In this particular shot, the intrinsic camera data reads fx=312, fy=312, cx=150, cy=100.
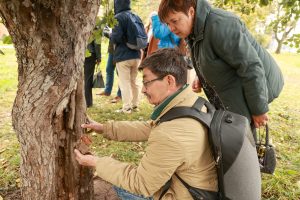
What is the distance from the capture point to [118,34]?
4.62 m

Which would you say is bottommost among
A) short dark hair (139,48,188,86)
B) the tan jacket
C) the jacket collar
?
the tan jacket

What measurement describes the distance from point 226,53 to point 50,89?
117cm

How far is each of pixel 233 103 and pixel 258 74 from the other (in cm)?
33

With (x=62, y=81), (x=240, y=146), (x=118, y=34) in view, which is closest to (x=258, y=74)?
(x=240, y=146)

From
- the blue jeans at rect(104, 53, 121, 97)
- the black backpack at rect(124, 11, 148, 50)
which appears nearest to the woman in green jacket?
the black backpack at rect(124, 11, 148, 50)

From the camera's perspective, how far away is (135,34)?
461 cm

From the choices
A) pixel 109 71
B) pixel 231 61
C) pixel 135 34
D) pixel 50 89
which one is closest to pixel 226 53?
pixel 231 61

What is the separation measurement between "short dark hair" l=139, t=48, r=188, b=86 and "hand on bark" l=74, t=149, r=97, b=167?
67cm

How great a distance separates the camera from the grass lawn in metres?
3.25

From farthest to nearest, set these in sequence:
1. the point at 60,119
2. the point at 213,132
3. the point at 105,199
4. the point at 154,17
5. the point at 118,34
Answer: the point at 118,34
the point at 154,17
the point at 105,199
the point at 60,119
the point at 213,132

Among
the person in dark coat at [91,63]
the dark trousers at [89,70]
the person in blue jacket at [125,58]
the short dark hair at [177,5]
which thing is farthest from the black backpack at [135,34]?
the short dark hair at [177,5]

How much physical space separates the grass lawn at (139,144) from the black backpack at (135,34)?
1174 mm

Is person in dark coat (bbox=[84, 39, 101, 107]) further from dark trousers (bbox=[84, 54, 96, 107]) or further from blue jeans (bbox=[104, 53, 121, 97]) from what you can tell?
blue jeans (bbox=[104, 53, 121, 97])

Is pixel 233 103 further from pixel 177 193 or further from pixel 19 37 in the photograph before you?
pixel 19 37
